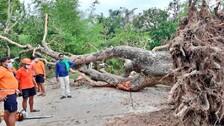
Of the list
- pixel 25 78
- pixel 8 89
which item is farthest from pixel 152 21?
pixel 8 89

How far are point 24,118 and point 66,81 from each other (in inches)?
96.6

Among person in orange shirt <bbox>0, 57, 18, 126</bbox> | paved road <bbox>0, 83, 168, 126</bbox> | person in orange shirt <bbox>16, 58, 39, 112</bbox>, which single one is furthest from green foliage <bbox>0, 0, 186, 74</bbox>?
person in orange shirt <bbox>0, 57, 18, 126</bbox>

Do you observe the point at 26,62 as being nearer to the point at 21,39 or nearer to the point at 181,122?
the point at 181,122

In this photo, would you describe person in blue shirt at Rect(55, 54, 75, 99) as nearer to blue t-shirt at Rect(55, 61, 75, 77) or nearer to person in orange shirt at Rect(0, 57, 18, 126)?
blue t-shirt at Rect(55, 61, 75, 77)

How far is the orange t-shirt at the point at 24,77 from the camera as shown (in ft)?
28.3

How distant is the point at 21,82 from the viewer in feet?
28.4

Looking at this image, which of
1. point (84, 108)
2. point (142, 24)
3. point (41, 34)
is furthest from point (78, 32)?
point (142, 24)

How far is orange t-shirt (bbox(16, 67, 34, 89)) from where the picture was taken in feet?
28.3

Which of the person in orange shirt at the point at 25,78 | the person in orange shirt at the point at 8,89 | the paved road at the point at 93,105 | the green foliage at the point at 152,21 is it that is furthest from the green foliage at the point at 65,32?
the green foliage at the point at 152,21

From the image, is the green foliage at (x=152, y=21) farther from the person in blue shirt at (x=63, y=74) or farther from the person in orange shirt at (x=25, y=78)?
the person in orange shirt at (x=25, y=78)

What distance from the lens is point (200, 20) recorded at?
25.2ft

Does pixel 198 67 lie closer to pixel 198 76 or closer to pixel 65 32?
pixel 198 76

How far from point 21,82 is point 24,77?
0.51 ft

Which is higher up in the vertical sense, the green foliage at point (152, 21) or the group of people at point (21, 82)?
the green foliage at point (152, 21)
